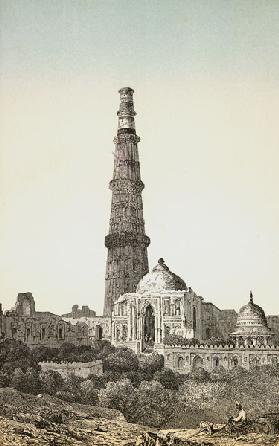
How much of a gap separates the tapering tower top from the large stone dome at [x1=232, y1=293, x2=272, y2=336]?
365 inches

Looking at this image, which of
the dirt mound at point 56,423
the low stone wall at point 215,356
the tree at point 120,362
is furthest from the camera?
the tree at point 120,362

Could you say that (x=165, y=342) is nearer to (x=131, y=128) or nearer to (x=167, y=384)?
(x=167, y=384)

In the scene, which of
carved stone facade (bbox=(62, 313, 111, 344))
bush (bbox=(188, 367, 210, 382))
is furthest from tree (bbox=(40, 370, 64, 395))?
carved stone facade (bbox=(62, 313, 111, 344))

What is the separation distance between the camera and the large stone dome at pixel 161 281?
933 inches

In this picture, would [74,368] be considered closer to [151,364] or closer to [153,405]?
[151,364]

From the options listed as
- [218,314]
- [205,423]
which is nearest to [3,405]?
[205,423]

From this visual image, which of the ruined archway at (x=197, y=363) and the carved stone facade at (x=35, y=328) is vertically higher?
the carved stone facade at (x=35, y=328)

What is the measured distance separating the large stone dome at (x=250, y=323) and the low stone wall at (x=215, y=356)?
8.20 feet

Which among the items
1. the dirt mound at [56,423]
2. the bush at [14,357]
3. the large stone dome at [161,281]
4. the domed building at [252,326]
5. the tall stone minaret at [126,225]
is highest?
the tall stone minaret at [126,225]

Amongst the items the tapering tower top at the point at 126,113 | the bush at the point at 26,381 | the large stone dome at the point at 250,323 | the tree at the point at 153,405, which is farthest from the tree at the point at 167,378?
the tapering tower top at the point at 126,113

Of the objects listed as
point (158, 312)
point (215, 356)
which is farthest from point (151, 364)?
A: point (158, 312)

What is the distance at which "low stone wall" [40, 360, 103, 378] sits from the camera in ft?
63.4

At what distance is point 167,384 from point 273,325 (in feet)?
25.2

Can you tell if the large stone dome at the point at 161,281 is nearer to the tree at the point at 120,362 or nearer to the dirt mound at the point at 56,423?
the tree at the point at 120,362
